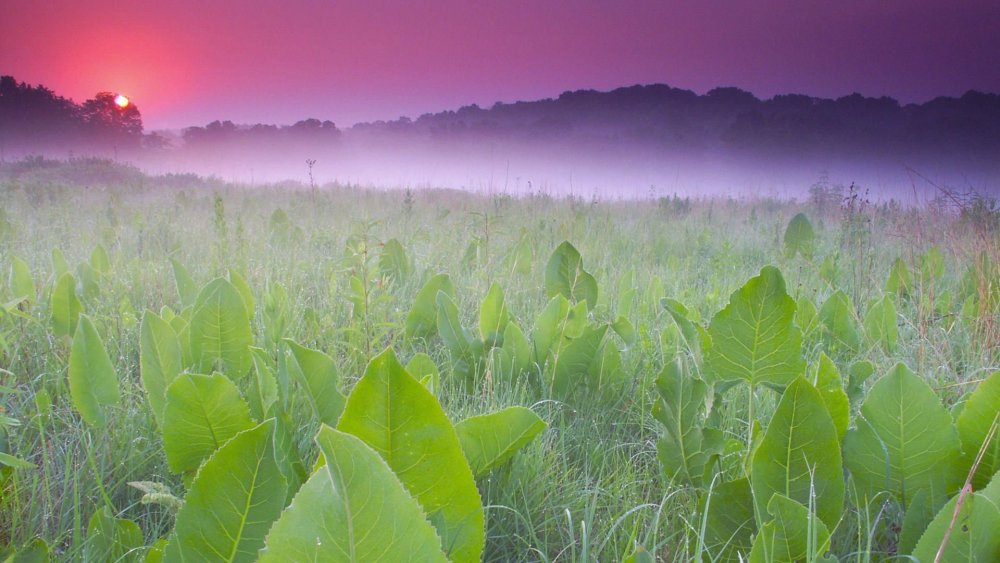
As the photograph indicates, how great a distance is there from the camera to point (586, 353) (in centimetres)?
183

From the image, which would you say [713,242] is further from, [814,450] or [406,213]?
[814,450]

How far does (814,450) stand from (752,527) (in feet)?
0.63

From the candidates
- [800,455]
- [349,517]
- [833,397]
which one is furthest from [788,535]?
[349,517]

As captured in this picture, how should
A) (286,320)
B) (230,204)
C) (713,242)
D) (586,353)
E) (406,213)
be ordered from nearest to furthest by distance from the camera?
1. (586,353)
2. (286,320)
3. (713,242)
4. (406,213)
5. (230,204)

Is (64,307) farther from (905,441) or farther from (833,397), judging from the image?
(905,441)

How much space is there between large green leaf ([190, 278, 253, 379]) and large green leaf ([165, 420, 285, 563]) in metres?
0.88

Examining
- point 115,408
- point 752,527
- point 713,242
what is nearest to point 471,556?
point 752,527

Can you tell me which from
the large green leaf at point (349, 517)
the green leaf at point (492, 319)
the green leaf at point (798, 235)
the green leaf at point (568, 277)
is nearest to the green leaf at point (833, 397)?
the large green leaf at point (349, 517)

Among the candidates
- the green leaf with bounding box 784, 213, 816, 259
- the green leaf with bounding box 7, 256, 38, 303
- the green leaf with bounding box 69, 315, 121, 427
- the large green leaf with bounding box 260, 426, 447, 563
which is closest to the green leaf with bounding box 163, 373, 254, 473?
the green leaf with bounding box 69, 315, 121, 427

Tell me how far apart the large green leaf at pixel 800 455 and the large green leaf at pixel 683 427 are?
19 cm

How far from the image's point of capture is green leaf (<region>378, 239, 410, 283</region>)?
10.6ft

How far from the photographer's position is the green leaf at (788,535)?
0.80m

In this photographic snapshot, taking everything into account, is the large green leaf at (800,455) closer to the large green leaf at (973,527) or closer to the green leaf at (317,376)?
the large green leaf at (973,527)

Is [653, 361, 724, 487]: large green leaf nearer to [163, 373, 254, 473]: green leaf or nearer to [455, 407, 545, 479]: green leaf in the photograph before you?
[455, 407, 545, 479]: green leaf
